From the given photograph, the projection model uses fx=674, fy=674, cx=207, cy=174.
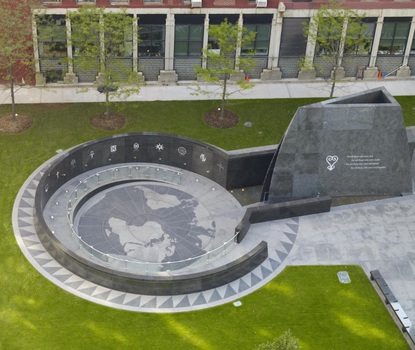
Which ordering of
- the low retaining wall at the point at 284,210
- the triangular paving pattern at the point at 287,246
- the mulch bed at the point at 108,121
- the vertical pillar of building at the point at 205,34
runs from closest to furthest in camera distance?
1. the triangular paving pattern at the point at 287,246
2. the low retaining wall at the point at 284,210
3. the mulch bed at the point at 108,121
4. the vertical pillar of building at the point at 205,34

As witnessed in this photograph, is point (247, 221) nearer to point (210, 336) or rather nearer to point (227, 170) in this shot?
point (227, 170)

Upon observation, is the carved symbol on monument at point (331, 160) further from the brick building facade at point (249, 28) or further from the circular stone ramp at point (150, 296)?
the brick building facade at point (249, 28)

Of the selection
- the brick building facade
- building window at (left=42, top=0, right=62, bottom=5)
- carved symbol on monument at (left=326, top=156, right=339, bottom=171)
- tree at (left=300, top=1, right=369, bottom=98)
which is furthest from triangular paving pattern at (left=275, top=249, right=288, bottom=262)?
building window at (left=42, top=0, right=62, bottom=5)

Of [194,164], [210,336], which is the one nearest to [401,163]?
[194,164]

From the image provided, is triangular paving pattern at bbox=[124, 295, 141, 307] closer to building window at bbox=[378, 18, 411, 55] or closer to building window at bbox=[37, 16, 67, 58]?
building window at bbox=[37, 16, 67, 58]

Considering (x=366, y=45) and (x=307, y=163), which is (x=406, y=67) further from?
(x=307, y=163)

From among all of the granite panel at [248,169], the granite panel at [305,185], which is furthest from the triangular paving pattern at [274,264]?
the granite panel at [248,169]
